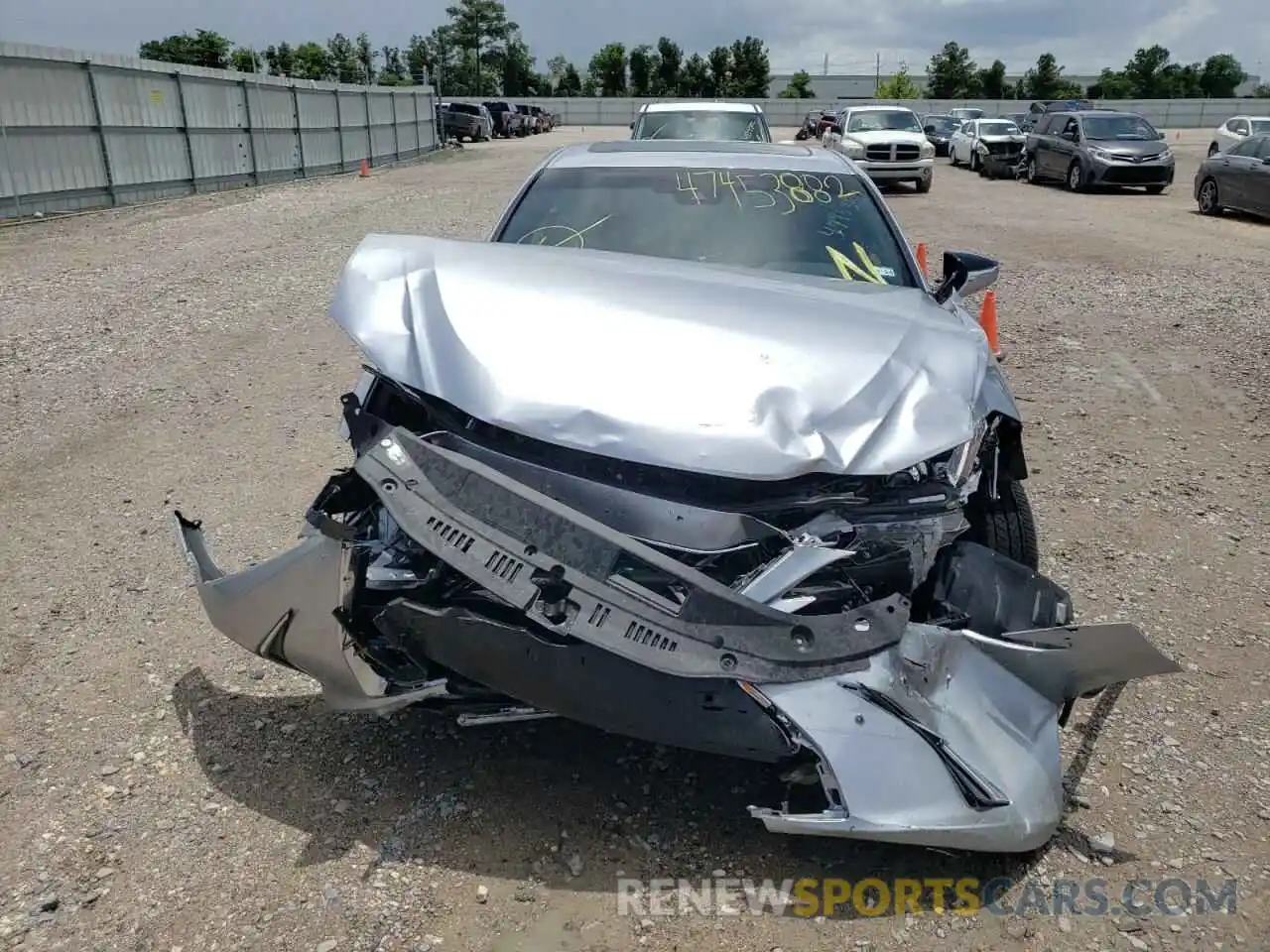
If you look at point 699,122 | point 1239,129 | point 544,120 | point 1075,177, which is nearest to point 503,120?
point 544,120

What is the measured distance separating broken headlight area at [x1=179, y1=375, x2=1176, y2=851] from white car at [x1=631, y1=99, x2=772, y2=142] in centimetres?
1053

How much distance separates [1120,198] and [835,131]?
741 cm

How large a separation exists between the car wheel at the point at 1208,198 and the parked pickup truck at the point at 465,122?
3149 centimetres

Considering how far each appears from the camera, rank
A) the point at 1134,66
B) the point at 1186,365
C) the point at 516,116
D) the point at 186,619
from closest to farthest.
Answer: the point at 186,619, the point at 1186,365, the point at 516,116, the point at 1134,66

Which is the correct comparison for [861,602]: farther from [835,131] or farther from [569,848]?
[835,131]

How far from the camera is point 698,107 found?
42.3 ft

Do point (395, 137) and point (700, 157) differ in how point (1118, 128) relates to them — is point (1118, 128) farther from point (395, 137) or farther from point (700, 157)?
point (395, 137)

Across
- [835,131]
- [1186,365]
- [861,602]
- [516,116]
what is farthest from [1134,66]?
[861,602]

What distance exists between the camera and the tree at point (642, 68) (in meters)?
84.9

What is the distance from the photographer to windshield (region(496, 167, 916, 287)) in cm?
431

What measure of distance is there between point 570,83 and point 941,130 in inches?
2382

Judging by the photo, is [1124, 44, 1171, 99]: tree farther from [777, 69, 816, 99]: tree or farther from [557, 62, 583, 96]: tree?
[557, 62, 583, 96]: tree

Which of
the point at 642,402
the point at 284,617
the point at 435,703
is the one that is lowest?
the point at 435,703

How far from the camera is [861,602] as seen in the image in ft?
8.66
